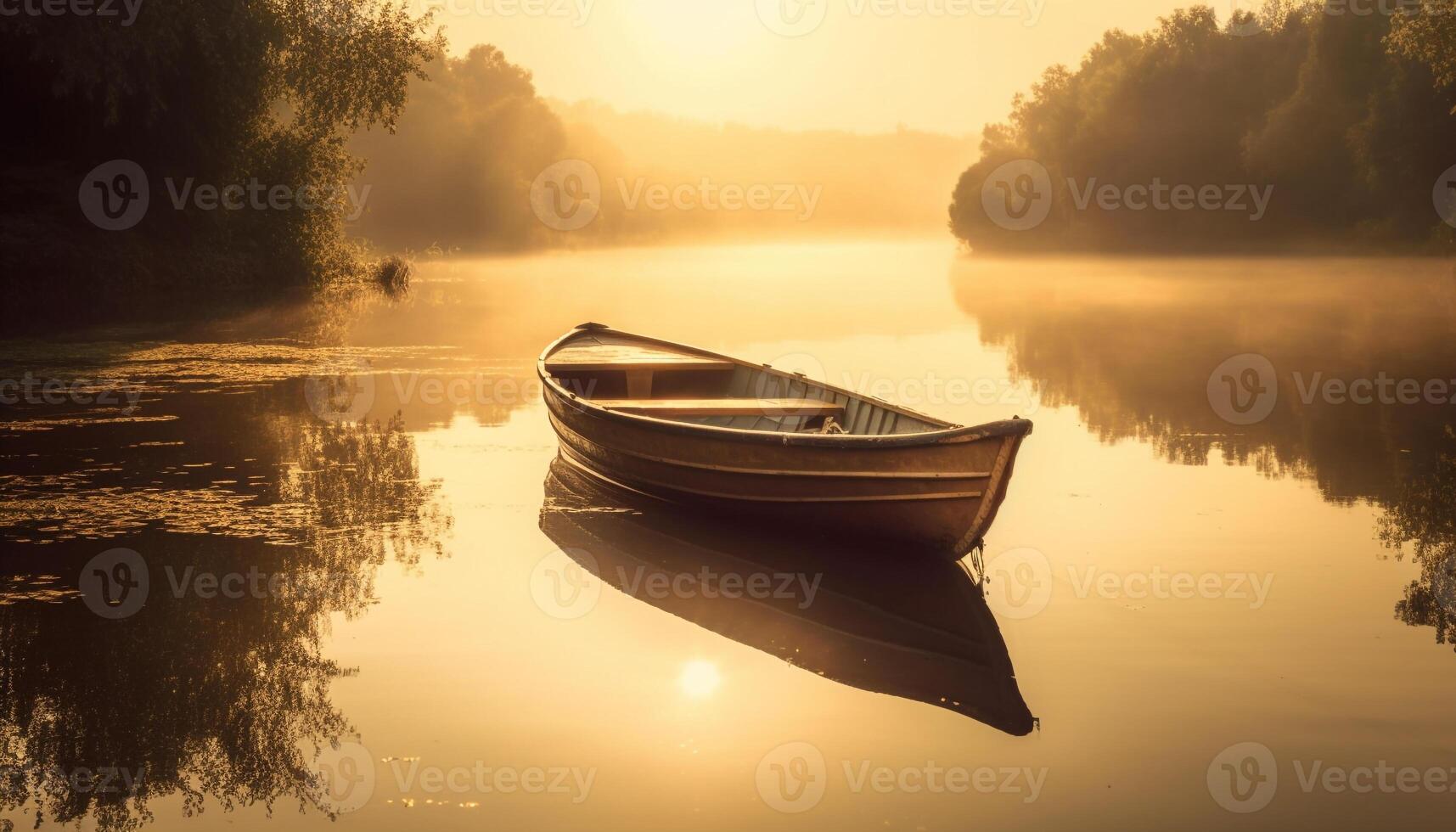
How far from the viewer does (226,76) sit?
101ft

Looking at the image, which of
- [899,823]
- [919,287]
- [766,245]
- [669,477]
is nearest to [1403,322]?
[919,287]

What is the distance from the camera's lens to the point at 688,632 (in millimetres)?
9203

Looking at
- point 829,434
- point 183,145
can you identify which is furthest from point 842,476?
point 183,145

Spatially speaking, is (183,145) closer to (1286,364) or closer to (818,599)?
(1286,364)

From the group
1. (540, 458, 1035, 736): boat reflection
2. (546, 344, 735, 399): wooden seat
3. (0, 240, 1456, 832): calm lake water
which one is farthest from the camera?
(546, 344, 735, 399): wooden seat

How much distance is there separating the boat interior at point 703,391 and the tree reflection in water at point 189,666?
9.92ft

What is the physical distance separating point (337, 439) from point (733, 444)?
21.0 feet

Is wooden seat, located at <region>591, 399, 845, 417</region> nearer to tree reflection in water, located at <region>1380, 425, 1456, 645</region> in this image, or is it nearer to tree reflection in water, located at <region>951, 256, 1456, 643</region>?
tree reflection in water, located at <region>951, 256, 1456, 643</region>

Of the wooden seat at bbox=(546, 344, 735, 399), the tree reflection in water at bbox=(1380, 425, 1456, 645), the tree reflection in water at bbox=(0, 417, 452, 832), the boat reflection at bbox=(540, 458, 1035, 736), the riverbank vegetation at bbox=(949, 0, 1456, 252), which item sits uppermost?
the riverbank vegetation at bbox=(949, 0, 1456, 252)

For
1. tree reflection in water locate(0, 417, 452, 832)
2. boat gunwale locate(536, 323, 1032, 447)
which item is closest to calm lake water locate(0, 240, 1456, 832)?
tree reflection in water locate(0, 417, 452, 832)

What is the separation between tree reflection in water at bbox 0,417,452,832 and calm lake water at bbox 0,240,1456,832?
3 cm

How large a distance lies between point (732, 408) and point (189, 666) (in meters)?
6.36

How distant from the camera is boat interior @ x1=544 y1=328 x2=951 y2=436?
1298 cm

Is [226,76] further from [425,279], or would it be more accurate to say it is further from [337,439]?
[337,439]
